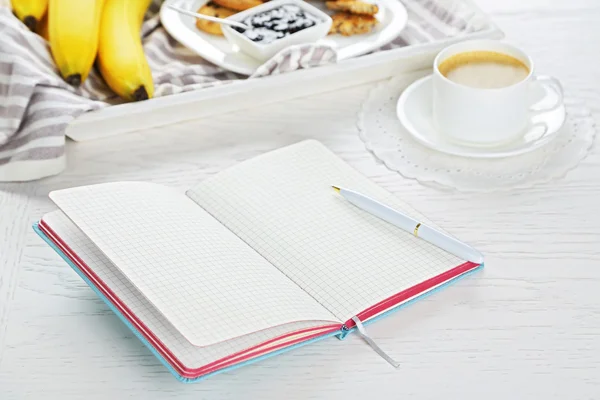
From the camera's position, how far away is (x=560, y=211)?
3.59ft

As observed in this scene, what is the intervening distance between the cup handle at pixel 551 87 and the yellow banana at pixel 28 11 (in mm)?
714

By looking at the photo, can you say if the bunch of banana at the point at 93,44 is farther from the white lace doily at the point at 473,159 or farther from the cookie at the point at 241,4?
the white lace doily at the point at 473,159

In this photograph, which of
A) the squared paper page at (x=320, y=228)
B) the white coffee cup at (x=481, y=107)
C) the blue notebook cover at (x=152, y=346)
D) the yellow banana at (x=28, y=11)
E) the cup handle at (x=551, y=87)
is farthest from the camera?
the yellow banana at (x=28, y=11)

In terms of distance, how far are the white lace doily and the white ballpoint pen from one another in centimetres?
12

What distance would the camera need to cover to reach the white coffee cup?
3.74 feet

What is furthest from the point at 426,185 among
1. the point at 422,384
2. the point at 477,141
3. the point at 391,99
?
the point at 422,384

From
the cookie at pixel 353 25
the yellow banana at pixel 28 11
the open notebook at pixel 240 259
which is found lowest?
the yellow banana at pixel 28 11

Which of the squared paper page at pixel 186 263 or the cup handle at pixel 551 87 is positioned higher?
the cup handle at pixel 551 87

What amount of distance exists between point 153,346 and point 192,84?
55 cm

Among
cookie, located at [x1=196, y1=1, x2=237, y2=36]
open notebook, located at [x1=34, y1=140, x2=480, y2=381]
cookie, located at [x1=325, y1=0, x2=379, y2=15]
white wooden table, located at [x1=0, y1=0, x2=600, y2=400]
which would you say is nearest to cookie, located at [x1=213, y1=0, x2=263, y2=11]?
cookie, located at [x1=196, y1=1, x2=237, y2=36]

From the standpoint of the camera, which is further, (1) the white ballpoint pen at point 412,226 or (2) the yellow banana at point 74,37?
(2) the yellow banana at point 74,37

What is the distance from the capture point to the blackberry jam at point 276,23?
134 cm

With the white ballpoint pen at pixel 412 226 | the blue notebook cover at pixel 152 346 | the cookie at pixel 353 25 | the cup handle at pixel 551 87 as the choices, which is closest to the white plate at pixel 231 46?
the cookie at pixel 353 25

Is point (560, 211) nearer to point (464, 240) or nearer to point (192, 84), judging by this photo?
point (464, 240)
